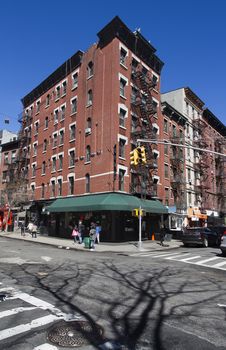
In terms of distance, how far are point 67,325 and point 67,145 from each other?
30.5 meters

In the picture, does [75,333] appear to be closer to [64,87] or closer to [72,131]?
[72,131]

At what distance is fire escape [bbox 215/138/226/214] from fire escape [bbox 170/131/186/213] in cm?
1307

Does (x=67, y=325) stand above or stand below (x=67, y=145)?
below

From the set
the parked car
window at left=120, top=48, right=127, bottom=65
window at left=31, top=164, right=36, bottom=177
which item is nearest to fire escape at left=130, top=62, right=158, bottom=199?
window at left=120, top=48, right=127, bottom=65

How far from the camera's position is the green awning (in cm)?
2633

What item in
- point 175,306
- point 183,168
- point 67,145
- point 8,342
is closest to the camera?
point 8,342

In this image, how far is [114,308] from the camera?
23.3 feet

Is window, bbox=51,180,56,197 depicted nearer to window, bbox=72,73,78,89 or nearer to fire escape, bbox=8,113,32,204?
fire escape, bbox=8,113,32,204

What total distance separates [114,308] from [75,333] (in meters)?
1.75

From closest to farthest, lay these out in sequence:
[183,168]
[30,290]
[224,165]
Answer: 1. [30,290]
2. [183,168]
3. [224,165]

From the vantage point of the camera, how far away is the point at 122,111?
3120 cm

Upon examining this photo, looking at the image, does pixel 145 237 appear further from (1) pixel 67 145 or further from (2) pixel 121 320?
(2) pixel 121 320

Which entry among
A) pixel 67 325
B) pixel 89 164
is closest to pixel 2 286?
pixel 67 325

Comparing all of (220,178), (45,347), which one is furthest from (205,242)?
(220,178)
